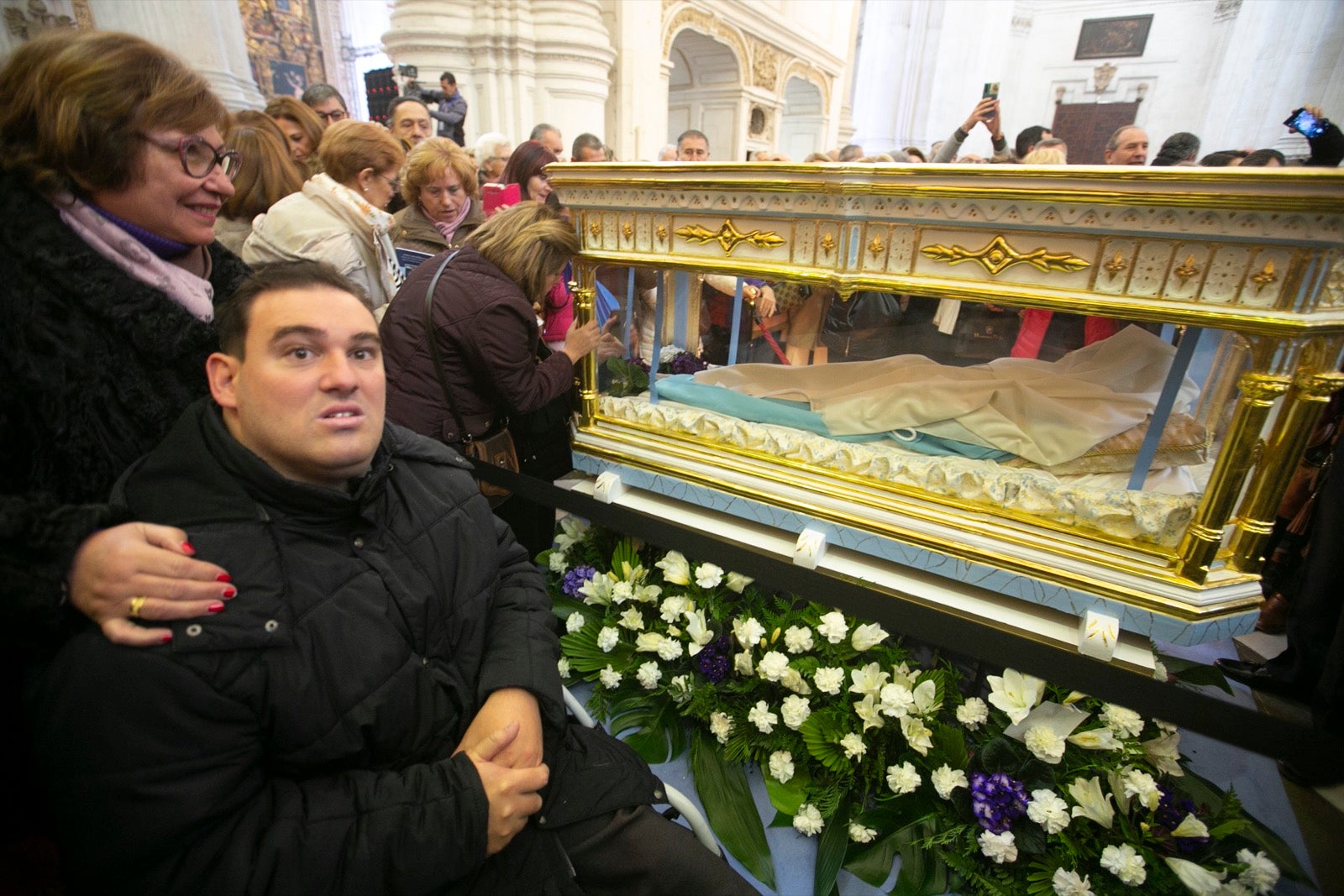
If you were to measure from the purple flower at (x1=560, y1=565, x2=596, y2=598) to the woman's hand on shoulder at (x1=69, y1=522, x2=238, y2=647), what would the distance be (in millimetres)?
1520

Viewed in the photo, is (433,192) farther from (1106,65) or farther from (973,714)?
(1106,65)

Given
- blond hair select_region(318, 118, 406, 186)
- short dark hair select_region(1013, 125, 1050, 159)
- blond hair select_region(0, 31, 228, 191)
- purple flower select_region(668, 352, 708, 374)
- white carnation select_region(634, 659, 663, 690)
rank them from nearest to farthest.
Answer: blond hair select_region(0, 31, 228, 191)
white carnation select_region(634, 659, 663, 690)
blond hair select_region(318, 118, 406, 186)
purple flower select_region(668, 352, 708, 374)
short dark hair select_region(1013, 125, 1050, 159)

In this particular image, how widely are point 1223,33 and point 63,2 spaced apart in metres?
16.8

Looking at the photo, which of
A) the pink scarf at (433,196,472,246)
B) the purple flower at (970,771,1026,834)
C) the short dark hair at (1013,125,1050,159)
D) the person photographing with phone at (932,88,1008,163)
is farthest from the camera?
the short dark hair at (1013,125,1050,159)

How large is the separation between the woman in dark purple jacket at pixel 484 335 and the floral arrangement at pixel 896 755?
82 cm

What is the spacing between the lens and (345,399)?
42.5 inches

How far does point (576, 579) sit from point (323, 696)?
1390mm

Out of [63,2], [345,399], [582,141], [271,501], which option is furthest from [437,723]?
[63,2]

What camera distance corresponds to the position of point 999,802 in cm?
152

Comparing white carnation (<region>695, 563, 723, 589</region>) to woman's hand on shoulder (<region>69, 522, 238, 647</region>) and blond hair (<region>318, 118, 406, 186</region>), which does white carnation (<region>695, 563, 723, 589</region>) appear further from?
blond hair (<region>318, 118, 406, 186</region>)

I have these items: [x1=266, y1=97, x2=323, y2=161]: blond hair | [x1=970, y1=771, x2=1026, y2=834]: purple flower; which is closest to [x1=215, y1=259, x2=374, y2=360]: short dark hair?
[x1=970, y1=771, x2=1026, y2=834]: purple flower

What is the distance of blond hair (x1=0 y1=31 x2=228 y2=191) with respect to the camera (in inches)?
39.4

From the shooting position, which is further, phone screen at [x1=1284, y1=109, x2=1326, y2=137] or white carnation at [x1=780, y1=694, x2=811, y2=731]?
phone screen at [x1=1284, y1=109, x2=1326, y2=137]

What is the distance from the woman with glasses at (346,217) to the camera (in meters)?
2.04
